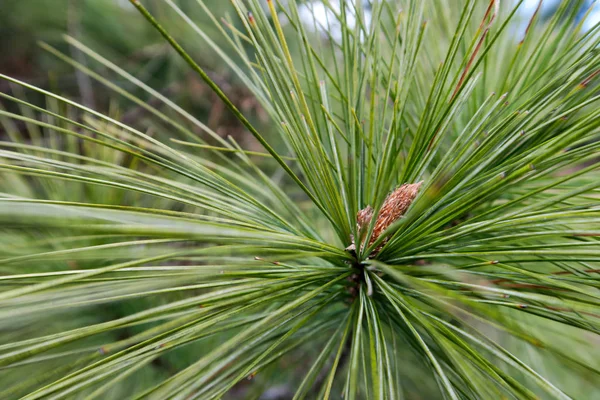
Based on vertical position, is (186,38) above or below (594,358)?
above

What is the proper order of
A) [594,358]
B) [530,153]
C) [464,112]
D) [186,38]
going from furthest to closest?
[186,38]
[594,358]
[464,112]
[530,153]

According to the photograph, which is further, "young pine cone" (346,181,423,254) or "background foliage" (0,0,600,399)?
"young pine cone" (346,181,423,254)

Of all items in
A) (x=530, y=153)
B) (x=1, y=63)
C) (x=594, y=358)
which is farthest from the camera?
(x=1, y=63)

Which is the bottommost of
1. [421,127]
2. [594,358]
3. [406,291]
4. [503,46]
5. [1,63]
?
[594,358]

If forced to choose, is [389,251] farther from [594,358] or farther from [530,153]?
[594,358]

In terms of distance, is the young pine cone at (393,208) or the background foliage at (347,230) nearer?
the background foliage at (347,230)

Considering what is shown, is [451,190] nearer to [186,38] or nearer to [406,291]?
[406,291]

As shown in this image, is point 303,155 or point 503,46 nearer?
point 303,155

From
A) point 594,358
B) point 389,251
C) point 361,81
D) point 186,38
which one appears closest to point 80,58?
point 186,38

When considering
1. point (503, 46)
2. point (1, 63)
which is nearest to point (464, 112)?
point (503, 46)
